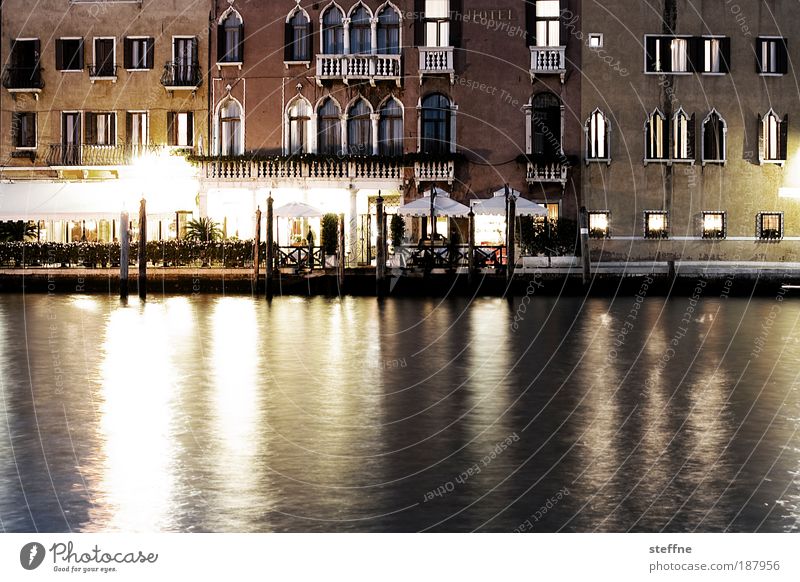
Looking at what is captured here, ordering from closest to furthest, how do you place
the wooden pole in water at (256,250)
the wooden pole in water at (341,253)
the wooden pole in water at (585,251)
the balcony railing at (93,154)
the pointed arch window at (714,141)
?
the wooden pole in water at (256,250) → the wooden pole in water at (341,253) → the wooden pole in water at (585,251) → the pointed arch window at (714,141) → the balcony railing at (93,154)

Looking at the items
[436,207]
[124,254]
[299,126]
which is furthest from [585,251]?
[124,254]

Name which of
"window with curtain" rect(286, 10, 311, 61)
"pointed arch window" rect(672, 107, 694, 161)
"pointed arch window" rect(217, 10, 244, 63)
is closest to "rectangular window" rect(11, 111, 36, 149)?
"pointed arch window" rect(217, 10, 244, 63)

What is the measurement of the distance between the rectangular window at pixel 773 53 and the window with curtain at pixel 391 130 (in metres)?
14.0

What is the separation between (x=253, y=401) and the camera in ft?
80.4

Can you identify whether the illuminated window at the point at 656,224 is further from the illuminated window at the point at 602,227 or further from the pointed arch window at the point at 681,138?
the pointed arch window at the point at 681,138

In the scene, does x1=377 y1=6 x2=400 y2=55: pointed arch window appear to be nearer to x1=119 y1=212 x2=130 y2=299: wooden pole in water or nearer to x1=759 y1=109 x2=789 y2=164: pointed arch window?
x1=119 y1=212 x2=130 y2=299: wooden pole in water

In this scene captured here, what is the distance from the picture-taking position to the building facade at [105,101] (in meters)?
59.1

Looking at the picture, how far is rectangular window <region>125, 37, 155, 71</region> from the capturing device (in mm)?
59344

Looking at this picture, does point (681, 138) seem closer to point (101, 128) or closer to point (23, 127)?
point (101, 128)

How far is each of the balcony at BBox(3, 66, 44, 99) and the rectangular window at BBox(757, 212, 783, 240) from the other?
2896 cm

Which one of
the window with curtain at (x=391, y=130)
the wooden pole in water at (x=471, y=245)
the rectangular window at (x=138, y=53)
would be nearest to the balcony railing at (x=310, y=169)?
the window with curtain at (x=391, y=130)

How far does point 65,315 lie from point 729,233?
85.2ft
